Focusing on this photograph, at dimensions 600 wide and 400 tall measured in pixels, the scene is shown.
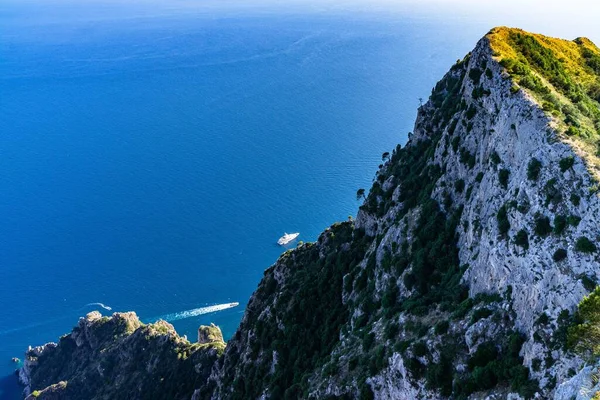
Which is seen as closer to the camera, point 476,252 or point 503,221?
point 503,221

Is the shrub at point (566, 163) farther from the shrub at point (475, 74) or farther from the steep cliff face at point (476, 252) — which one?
the shrub at point (475, 74)

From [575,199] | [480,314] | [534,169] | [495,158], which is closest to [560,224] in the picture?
[575,199]

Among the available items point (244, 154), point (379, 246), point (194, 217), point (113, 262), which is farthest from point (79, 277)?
point (379, 246)

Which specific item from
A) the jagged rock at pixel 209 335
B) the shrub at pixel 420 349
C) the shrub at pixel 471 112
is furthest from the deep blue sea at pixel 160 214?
the shrub at pixel 420 349

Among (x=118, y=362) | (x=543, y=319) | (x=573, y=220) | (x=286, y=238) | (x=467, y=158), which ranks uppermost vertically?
(x=286, y=238)

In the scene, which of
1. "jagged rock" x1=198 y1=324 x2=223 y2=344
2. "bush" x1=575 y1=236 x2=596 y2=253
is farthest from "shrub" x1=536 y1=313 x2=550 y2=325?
"jagged rock" x1=198 y1=324 x2=223 y2=344

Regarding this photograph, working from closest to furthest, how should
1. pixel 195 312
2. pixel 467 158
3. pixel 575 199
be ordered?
1. pixel 575 199
2. pixel 467 158
3. pixel 195 312

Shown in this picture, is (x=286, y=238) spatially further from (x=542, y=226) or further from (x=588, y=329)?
(x=588, y=329)
